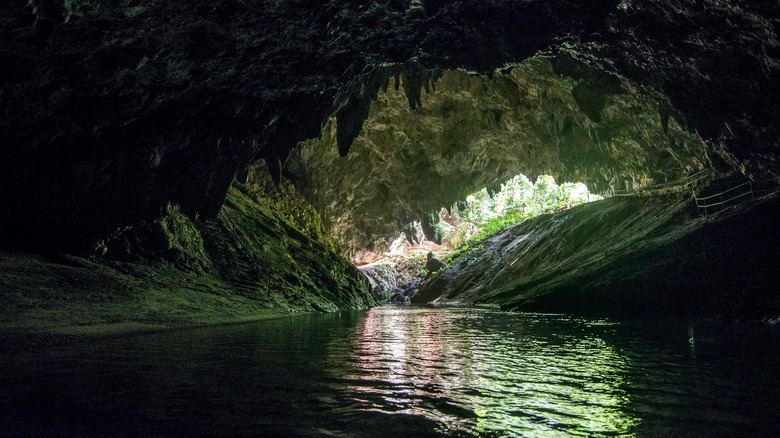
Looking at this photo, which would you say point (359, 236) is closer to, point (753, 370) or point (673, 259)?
point (673, 259)

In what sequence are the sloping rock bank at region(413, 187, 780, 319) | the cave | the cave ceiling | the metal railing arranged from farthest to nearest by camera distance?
the metal railing, the sloping rock bank at region(413, 187, 780, 319), the cave ceiling, the cave

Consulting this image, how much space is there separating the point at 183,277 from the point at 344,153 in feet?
17.3

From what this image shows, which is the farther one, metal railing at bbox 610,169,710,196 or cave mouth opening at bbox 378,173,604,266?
cave mouth opening at bbox 378,173,604,266

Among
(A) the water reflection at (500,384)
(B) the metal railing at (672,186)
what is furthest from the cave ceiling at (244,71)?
(A) the water reflection at (500,384)

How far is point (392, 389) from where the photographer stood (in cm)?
333

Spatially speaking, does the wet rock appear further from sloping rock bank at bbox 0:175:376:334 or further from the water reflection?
the water reflection

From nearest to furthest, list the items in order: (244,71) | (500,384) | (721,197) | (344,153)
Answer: (500,384) → (244,71) → (721,197) → (344,153)

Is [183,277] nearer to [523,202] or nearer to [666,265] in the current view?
[666,265]

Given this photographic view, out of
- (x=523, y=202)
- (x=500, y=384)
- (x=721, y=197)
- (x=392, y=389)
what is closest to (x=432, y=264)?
(x=523, y=202)

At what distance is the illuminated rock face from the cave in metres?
0.15

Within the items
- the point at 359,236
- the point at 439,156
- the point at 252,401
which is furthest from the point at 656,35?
Answer: the point at 359,236

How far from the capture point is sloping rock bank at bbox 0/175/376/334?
7598 mm

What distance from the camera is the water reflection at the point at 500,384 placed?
8.31 feet

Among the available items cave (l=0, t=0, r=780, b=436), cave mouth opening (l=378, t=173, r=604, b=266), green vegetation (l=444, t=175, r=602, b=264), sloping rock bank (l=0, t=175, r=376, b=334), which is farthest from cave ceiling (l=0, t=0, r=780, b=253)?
green vegetation (l=444, t=175, r=602, b=264)
